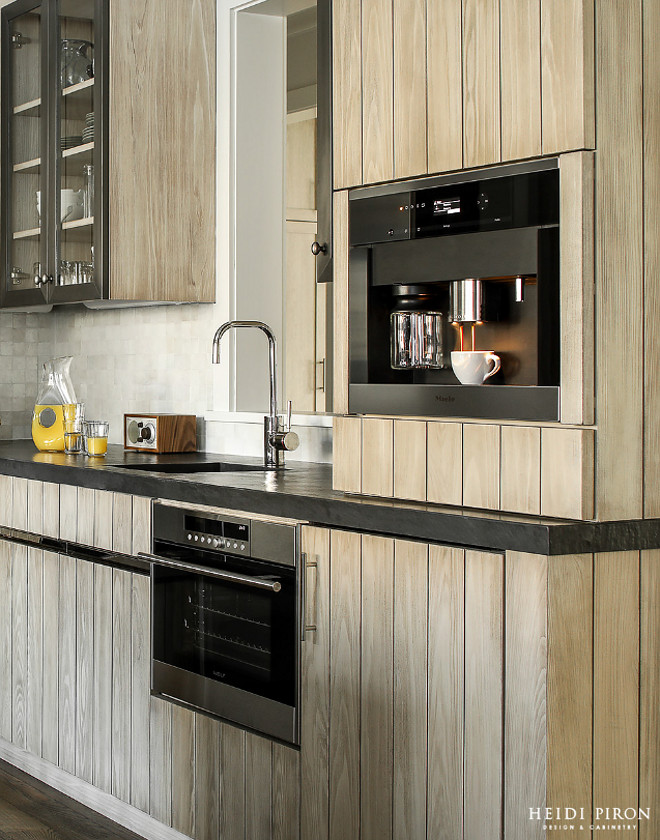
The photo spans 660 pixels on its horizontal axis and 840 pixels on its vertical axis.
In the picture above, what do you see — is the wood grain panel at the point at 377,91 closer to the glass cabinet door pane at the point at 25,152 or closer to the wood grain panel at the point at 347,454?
the wood grain panel at the point at 347,454

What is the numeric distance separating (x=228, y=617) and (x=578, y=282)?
122 cm

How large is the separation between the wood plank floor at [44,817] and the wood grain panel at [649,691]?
5.10 ft

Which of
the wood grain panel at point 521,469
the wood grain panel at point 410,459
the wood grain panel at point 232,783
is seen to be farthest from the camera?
the wood grain panel at point 232,783

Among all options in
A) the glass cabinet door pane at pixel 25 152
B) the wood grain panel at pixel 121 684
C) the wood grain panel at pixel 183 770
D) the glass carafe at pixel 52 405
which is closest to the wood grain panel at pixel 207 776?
the wood grain panel at pixel 183 770

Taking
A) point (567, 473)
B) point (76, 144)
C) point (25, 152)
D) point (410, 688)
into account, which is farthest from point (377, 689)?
point (25, 152)

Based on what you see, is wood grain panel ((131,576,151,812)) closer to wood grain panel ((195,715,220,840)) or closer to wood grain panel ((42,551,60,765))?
wood grain panel ((195,715,220,840))

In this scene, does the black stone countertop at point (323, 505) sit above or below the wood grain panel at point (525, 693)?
above

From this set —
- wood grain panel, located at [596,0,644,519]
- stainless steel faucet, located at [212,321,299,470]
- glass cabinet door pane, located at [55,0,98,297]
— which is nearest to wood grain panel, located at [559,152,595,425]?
wood grain panel, located at [596,0,644,519]

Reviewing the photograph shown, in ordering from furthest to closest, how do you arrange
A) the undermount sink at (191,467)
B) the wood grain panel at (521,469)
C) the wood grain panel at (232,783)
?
1. the undermount sink at (191,467)
2. the wood grain panel at (232,783)
3. the wood grain panel at (521,469)

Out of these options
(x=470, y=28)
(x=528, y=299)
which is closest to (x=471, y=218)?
(x=528, y=299)

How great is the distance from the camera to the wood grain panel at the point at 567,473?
6.57 ft

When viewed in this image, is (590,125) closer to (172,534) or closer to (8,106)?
(172,534)

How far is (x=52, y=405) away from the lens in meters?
4.07

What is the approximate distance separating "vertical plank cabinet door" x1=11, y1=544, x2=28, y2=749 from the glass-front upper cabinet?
909 millimetres
